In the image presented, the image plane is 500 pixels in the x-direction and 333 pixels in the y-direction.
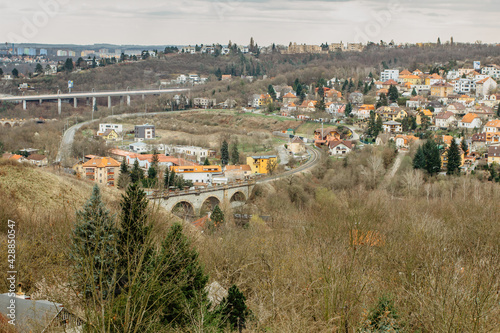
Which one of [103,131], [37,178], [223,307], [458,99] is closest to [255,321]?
[223,307]

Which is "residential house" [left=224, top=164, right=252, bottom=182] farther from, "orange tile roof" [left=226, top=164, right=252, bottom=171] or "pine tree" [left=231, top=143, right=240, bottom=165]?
"pine tree" [left=231, top=143, right=240, bottom=165]

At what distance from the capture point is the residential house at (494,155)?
71.8 ft

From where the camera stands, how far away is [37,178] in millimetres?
13672

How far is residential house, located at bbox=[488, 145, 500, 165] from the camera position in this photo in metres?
21.9

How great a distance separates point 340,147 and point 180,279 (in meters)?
21.0

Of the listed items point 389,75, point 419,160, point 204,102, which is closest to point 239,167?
point 419,160

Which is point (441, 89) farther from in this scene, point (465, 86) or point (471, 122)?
point (471, 122)

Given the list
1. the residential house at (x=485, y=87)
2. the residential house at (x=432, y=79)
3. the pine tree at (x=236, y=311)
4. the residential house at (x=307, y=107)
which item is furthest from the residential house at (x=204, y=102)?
the pine tree at (x=236, y=311)

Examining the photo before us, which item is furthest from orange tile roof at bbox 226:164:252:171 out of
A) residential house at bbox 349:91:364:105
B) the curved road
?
residential house at bbox 349:91:364:105

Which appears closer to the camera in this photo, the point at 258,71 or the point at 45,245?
the point at 45,245

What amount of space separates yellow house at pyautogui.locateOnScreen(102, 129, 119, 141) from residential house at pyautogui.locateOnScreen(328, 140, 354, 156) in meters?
13.0

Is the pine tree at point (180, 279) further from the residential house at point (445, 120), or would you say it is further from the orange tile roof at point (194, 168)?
the residential house at point (445, 120)

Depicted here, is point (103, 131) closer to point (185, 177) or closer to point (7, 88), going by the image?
point (185, 177)

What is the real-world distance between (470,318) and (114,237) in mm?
3793
